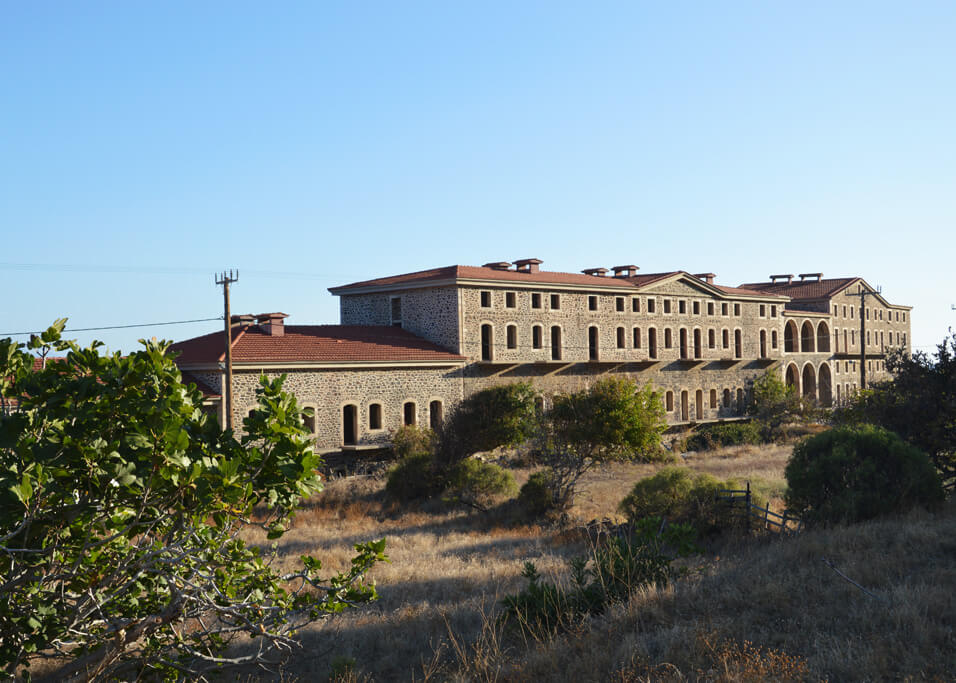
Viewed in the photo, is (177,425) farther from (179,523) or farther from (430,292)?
(430,292)

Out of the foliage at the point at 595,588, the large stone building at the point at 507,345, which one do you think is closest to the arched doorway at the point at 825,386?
the large stone building at the point at 507,345

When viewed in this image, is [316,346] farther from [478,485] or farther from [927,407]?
[927,407]

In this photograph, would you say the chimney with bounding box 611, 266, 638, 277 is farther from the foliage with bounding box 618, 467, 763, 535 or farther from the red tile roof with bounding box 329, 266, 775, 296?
the foliage with bounding box 618, 467, 763, 535

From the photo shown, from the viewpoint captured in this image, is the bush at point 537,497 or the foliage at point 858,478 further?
the bush at point 537,497

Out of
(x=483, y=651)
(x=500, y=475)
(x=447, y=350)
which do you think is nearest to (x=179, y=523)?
(x=483, y=651)

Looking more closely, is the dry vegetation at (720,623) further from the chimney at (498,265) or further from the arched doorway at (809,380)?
the arched doorway at (809,380)

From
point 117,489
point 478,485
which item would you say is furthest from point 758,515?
point 117,489

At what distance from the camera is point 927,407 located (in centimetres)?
1825

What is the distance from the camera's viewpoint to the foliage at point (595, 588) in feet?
29.8

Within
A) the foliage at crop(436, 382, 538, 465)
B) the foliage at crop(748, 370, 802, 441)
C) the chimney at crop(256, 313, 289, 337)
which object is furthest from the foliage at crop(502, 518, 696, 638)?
the foliage at crop(748, 370, 802, 441)

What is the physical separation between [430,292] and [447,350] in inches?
121

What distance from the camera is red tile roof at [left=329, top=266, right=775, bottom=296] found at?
36219mm

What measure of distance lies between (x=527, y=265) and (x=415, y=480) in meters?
17.3

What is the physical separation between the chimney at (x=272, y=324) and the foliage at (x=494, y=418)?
322 inches
